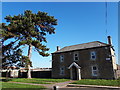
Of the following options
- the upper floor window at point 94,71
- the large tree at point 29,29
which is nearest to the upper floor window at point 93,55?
the upper floor window at point 94,71

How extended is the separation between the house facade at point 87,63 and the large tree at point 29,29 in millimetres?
4296

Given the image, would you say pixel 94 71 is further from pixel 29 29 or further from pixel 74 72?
pixel 29 29

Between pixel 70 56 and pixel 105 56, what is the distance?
266 inches

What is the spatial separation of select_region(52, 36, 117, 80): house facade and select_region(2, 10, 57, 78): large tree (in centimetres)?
430

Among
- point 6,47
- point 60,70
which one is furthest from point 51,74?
point 6,47

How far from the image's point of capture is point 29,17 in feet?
79.4

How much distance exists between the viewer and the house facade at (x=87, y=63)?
1850 centimetres

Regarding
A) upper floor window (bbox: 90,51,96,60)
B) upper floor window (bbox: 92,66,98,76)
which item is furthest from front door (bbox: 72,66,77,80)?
upper floor window (bbox: 90,51,96,60)

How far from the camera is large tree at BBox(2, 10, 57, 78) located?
22078mm

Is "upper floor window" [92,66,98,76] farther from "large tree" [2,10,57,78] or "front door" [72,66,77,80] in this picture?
"large tree" [2,10,57,78]

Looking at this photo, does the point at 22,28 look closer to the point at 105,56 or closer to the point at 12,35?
the point at 12,35

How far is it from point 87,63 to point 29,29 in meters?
13.4

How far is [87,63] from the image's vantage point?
20516 mm

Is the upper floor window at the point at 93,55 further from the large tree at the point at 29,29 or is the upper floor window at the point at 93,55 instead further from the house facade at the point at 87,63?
the large tree at the point at 29,29
